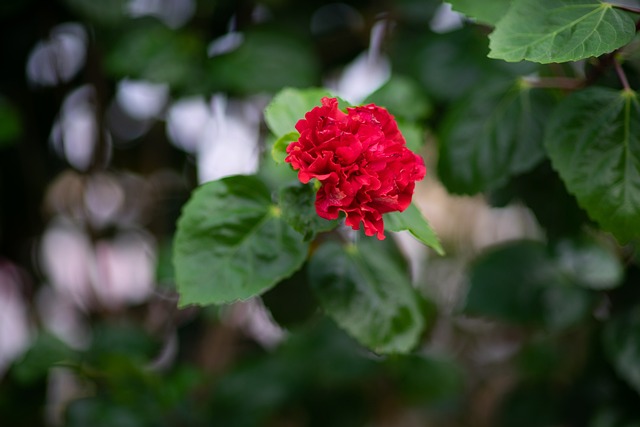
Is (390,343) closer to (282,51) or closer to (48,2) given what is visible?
(282,51)

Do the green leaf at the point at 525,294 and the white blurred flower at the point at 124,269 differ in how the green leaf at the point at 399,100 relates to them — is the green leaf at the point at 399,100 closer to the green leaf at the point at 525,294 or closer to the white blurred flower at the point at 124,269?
the green leaf at the point at 525,294

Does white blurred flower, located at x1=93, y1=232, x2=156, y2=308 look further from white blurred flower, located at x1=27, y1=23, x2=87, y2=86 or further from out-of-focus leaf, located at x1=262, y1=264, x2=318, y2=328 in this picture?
out-of-focus leaf, located at x1=262, y1=264, x2=318, y2=328

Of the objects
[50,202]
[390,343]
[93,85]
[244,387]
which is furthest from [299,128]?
[50,202]

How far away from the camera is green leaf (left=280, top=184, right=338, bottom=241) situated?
635mm

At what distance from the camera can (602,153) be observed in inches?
27.5

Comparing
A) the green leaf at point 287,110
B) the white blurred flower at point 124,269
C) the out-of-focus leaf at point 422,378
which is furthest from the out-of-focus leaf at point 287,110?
the white blurred flower at point 124,269

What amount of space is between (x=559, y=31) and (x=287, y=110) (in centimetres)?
28

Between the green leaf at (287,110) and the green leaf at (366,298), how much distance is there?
16 cm

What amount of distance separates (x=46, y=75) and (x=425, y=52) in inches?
30.7

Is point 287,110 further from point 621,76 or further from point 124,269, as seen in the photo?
point 124,269

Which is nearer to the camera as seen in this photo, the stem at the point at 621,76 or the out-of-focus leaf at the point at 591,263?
the stem at the point at 621,76

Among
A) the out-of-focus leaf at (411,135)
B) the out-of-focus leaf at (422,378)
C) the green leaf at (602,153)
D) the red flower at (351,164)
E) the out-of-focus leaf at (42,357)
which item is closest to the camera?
the red flower at (351,164)

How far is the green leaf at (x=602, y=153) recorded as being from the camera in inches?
26.7

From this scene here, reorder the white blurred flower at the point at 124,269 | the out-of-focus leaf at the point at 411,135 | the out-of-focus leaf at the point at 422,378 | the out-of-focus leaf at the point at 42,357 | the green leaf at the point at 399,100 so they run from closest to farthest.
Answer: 1. the out-of-focus leaf at the point at 411,135
2. the green leaf at the point at 399,100
3. the out-of-focus leaf at the point at 42,357
4. the out-of-focus leaf at the point at 422,378
5. the white blurred flower at the point at 124,269
